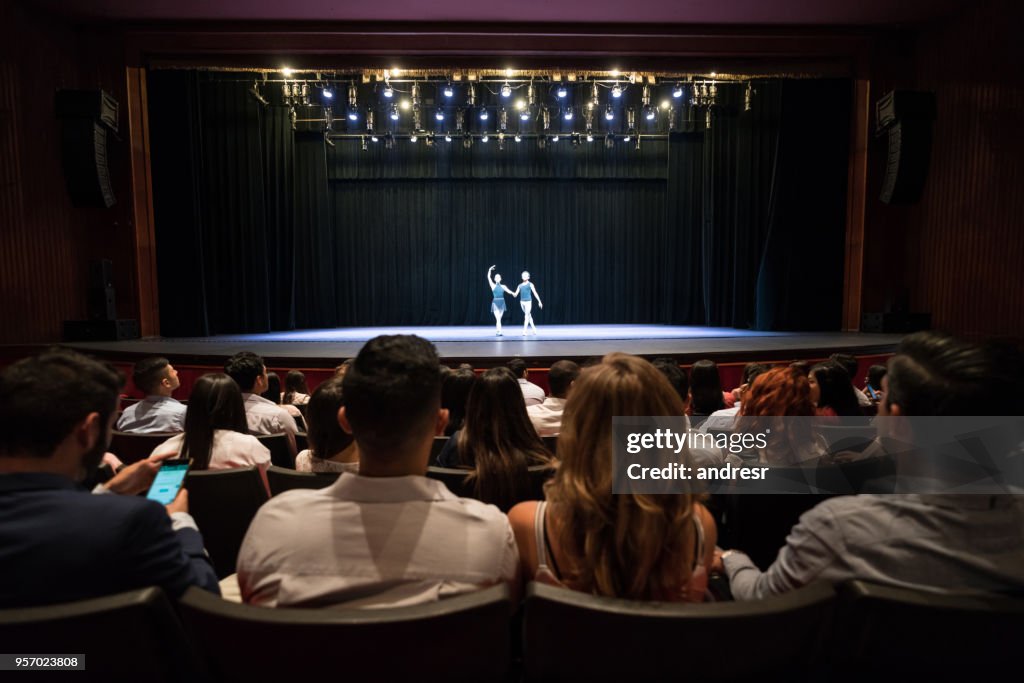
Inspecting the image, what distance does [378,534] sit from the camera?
121cm

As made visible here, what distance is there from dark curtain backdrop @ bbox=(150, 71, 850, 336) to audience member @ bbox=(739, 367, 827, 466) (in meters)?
8.99

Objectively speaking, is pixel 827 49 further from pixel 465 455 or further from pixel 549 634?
pixel 549 634

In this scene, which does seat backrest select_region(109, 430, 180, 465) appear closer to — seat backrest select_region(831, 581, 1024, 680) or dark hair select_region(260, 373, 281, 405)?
dark hair select_region(260, 373, 281, 405)

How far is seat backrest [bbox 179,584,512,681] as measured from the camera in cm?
103

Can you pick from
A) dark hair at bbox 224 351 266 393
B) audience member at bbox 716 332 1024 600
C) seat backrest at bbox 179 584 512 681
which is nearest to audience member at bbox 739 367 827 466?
audience member at bbox 716 332 1024 600

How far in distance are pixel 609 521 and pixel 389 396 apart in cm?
50

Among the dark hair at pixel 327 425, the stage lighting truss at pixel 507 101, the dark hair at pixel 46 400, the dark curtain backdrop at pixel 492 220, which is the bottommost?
the dark hair at pixel 327 425

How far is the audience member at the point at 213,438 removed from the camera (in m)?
2.51

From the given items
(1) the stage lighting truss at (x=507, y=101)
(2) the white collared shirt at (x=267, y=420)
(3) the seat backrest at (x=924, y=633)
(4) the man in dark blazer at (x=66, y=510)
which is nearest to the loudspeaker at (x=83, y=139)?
(1) the stage lighting truss at (x=507, y=101)

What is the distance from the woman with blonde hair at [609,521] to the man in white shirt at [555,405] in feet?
6.68

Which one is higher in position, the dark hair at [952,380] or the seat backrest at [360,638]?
the dark hair at [952,380]

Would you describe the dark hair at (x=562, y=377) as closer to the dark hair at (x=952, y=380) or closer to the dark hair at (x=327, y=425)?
the dark hair at (x=327, y=425)

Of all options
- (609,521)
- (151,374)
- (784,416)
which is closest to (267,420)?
(151,374)

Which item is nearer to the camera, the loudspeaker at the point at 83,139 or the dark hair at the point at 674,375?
the dark hair at the point at 674,375
